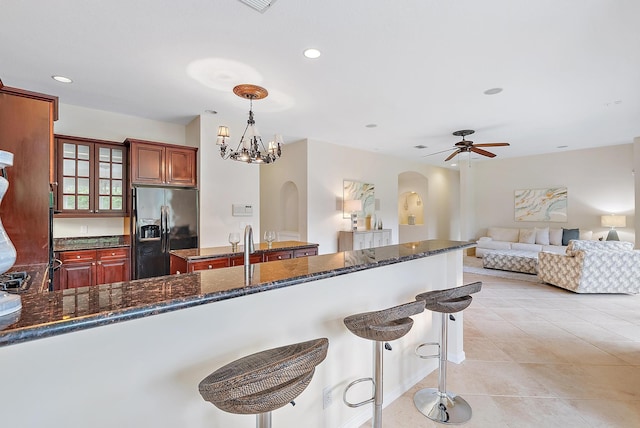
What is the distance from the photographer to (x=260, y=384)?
0.97 meters

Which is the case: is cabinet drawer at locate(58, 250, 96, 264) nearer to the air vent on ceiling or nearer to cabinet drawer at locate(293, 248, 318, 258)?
cabinet drawer at locate(293, 248, 318, 258)

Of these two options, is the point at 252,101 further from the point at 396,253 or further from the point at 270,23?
the point at 396,253

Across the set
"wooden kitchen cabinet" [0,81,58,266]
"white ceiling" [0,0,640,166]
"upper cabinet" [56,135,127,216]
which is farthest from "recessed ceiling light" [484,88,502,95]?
"upper cabinet" [56,135,127,216]

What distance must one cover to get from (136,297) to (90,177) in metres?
3.96

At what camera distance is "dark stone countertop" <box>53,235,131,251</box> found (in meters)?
3.78

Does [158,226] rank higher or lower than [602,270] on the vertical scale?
higher

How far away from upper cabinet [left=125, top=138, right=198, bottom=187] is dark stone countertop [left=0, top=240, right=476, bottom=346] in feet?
11.0

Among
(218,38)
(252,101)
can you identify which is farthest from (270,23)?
(252,101)

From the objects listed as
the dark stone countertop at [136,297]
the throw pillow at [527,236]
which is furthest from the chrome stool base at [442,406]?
the throw pillow at [527,236]

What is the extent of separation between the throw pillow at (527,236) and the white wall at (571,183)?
17.6 inches

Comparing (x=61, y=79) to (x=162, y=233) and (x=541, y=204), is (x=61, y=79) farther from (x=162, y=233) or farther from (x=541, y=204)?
(x=541, y=204)

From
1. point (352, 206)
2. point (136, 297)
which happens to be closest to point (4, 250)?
point (136, 297)

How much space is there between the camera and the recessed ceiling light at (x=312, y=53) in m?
2.65

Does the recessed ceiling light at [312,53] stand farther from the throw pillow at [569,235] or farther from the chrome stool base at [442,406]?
the throw pillow at [569,235]
